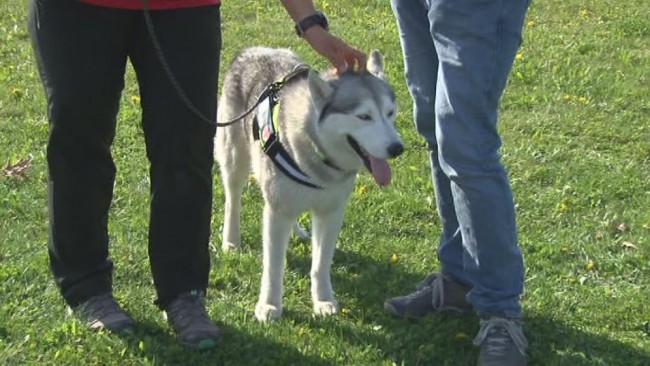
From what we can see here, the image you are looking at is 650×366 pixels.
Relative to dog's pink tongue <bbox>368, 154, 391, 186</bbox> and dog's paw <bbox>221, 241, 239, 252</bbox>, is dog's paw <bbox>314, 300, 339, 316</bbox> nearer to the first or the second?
dog's pink tongue <bbox>368, 154, 391, 186</bbox>

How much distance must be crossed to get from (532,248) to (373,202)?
0.96m

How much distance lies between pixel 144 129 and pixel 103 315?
0.81m

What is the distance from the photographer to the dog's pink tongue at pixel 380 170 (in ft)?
13.1

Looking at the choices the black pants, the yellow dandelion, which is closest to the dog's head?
the black pants

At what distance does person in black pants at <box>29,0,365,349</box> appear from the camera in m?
3.57

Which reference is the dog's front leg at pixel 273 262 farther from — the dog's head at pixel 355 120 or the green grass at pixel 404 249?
the dog's head at pixel 355 120

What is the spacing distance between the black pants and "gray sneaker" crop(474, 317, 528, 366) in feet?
3.83

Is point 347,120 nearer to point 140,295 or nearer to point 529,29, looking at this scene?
point 140,295

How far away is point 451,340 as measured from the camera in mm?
4043

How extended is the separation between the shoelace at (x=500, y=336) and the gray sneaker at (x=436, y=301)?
1.13 ft

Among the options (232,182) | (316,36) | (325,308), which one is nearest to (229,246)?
(232,182)

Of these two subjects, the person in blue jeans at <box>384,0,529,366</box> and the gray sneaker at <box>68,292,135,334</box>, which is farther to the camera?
the gray sneaker at <box>68,292,135,334</box>

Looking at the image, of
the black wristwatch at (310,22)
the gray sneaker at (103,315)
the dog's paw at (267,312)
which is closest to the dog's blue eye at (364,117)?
the black wristwatch at (310,22)

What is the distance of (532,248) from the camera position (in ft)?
16.1
